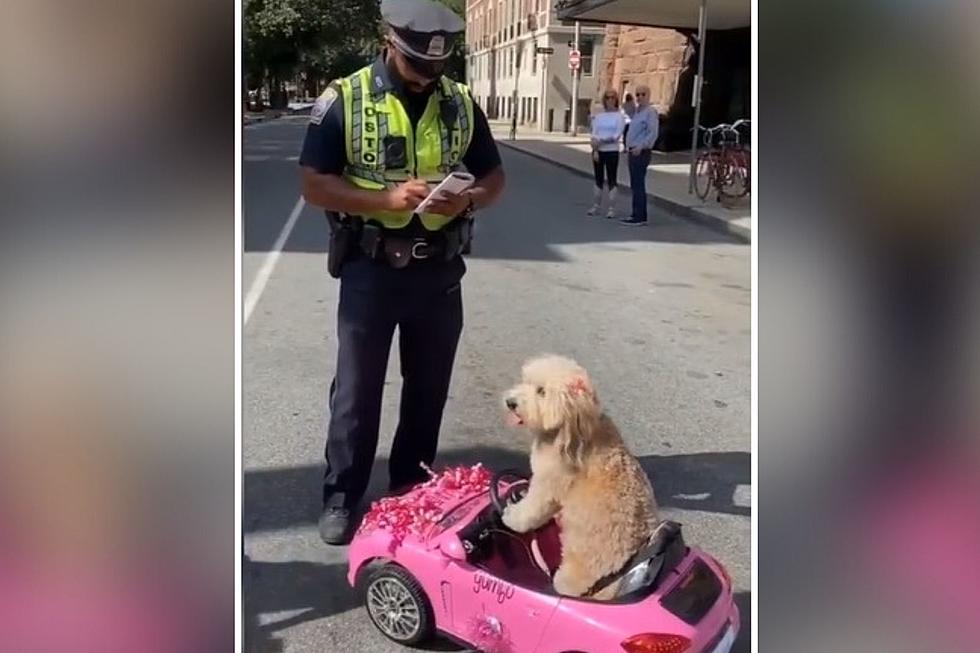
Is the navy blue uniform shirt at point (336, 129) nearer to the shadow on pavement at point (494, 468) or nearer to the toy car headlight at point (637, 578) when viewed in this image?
the shadow on pavement at point (494, 468)

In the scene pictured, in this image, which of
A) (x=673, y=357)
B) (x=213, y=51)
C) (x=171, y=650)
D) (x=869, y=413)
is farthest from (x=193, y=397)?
(x=869, y=413)

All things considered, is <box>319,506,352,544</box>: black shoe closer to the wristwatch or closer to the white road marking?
the white road marking

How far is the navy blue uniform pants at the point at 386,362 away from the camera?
4.07 feet

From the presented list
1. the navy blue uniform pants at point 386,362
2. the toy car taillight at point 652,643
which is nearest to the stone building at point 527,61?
the navy blue uniform pants at point 386,362

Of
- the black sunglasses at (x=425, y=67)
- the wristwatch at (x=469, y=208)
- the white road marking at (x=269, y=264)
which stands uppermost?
the black sunglasses at (x=425, y=67)

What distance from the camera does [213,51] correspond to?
1173 millimetres

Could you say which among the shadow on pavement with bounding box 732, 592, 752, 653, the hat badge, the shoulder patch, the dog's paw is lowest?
the shadow on pavement with bounding box 732, 592, 752, 653

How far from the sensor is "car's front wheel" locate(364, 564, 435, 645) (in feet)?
3.99

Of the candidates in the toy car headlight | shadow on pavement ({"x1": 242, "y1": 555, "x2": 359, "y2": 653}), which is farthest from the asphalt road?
the toy car headlight

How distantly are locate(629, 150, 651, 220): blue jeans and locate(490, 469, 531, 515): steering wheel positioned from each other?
43 centimetres

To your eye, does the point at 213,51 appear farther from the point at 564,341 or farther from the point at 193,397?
the point at 564,341

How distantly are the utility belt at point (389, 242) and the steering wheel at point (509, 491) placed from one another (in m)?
0.29

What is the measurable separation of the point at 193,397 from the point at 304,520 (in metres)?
0.22

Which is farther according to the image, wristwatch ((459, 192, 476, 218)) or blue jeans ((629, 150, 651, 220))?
blue jeans ((629, 150, 651, 220))
